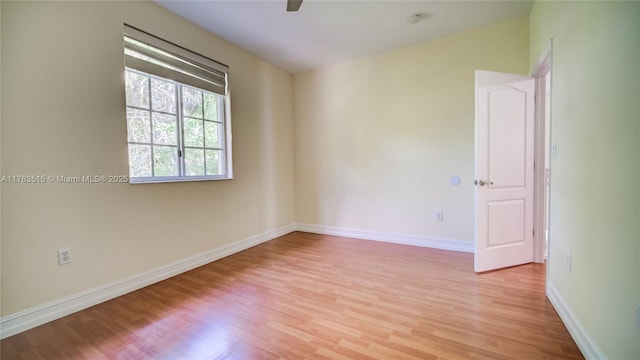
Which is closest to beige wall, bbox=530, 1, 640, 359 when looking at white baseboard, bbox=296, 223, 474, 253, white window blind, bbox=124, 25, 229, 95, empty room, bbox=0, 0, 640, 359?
empty room, bbox=0, 0, 640, 359

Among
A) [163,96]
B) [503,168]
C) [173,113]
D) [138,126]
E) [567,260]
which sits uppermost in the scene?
[163,96]

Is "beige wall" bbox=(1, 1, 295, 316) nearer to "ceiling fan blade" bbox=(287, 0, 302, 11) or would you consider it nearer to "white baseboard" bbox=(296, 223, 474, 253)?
"ceiling fan blade" bbox=(287, 0, 302, 11)

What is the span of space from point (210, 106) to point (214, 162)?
2.23 ft

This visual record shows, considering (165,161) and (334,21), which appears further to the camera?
(334,21)

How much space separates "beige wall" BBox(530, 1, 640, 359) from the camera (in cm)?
111

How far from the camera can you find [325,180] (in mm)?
4246

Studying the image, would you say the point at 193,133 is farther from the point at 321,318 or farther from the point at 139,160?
the point at 321,318

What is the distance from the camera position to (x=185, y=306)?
206 cm

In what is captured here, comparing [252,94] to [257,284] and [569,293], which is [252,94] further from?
[569,293]

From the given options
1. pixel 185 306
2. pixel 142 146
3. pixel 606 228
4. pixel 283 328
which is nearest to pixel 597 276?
pixel 606 228

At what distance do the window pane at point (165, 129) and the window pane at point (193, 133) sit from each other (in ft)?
0.37

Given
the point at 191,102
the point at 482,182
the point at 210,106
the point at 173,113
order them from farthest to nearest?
1. the point at 210,106
2. the point at 191,102
3. the point at 173,113
4. the point at 482,182

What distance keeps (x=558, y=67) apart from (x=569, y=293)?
1.59 metres

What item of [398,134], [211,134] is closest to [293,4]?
[211,134]
